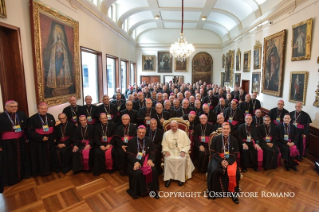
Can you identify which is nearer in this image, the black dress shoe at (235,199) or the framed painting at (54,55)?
the black dress shoe at (235,199)

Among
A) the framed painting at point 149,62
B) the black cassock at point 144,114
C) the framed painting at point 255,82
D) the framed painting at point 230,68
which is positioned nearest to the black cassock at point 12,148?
the black cassock at point 144,114

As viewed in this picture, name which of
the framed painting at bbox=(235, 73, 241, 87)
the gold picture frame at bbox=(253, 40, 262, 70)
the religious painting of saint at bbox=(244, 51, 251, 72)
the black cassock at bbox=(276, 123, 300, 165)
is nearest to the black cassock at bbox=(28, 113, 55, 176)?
the black cassock at bbox=(276, 123, 300, 165)

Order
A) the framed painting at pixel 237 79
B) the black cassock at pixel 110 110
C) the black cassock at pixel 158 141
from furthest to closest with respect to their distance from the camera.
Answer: the framed painting at pixel 237 79 < the black cassock at pixel 110 110 < the black cassock at pixel 158 141

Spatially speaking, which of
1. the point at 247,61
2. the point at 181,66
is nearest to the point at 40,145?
the point at 247,61

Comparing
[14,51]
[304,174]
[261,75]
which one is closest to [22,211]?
[14,51]

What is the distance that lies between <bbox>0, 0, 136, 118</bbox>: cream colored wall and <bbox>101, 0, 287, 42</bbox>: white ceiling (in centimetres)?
137

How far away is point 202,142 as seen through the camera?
18.0 feet

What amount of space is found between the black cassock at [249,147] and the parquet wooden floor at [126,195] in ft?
1.20

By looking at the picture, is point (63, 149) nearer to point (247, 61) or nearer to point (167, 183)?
point (167, 183)

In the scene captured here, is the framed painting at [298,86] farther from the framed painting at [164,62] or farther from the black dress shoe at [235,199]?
the framed painting at [164,62]

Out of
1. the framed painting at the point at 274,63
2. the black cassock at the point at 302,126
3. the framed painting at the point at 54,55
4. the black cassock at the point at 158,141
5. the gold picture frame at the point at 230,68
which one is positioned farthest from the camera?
the gold picture frame at the point at 230,68

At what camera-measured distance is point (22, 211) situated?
3576mm

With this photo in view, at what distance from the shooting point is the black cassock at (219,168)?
4074mm

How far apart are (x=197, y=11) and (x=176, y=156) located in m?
10.9
